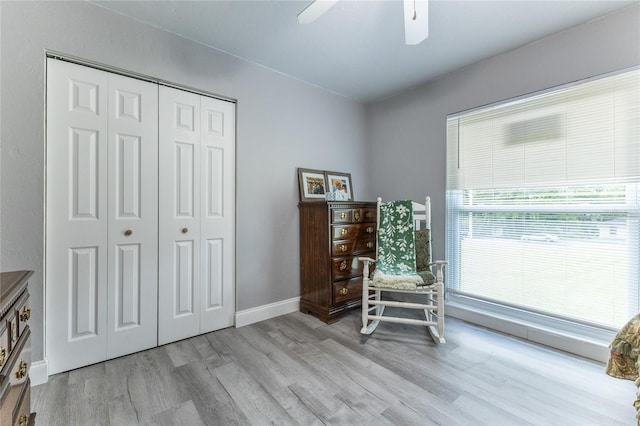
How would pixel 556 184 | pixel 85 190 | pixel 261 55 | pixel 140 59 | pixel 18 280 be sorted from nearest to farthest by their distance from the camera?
pixel 18 280, pixel 85 190, pixel 140 59, pixel 556 184, pixel 261 55

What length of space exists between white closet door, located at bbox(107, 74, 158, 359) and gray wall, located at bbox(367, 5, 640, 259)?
243cm

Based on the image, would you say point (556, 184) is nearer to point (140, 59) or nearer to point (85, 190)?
point (140, 59)

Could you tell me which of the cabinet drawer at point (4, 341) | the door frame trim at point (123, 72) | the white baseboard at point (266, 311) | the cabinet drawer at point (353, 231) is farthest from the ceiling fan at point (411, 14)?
the white baseboard at point (266, 311)

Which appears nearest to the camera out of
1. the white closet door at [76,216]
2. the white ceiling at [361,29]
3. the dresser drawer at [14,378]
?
the dresser drawer at [14,378]

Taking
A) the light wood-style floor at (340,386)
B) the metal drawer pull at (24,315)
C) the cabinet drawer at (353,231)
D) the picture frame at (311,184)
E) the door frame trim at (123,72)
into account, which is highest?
the door frame trim at (123,72)

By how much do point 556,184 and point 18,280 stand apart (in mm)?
3219

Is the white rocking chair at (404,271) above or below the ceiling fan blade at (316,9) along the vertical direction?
below

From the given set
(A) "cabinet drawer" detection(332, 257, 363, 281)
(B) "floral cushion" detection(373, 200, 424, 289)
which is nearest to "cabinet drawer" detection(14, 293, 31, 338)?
(A) "cabinet drawer" detection(332, 257, 363, 281)

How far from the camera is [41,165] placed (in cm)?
162

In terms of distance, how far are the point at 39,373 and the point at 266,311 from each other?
59.4 inches

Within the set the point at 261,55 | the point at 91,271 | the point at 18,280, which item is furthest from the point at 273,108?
the point at 18,280

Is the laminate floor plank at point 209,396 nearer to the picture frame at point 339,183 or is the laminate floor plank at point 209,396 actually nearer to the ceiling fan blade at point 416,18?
the picture frame at point 339,183

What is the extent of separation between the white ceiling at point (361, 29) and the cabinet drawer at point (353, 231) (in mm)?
1547

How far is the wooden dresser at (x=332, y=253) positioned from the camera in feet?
8.30
